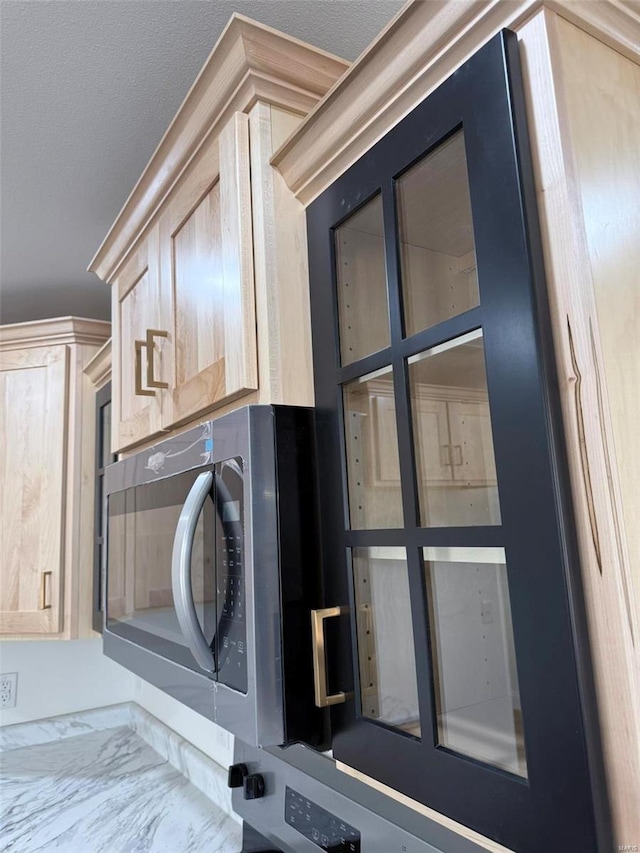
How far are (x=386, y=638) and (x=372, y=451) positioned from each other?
0.23m

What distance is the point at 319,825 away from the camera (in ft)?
2.92

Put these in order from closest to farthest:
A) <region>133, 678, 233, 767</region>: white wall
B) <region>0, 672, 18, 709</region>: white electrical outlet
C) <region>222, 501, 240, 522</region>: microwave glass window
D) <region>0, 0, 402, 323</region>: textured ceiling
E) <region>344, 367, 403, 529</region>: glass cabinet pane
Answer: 1. <region>344, 367, 403, 529</region>: glass cabinet pane
2. <region>222, 501, 240, 522</region>: microwave glass window
3. <region>0, 0, 402, 323</region>: textured ceiling
4. <region>133, 678, 233, 767</region>: white wall
5. <region>0, 672, 18, 709</region>: white electrical outlet

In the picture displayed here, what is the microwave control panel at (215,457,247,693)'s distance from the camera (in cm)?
79

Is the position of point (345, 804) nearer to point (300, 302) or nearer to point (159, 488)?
point (159, 488)

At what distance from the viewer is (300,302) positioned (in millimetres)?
882

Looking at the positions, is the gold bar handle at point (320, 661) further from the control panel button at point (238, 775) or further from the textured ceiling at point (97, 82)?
the textured ceiling at point (97, 82)

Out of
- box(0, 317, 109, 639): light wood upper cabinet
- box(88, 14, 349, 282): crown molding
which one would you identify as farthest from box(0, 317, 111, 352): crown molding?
box(88, 14, 349, 282): crown molding

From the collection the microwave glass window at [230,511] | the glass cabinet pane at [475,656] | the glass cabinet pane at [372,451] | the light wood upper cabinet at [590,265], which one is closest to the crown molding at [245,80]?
the light wood upper cabinet at [590,265]

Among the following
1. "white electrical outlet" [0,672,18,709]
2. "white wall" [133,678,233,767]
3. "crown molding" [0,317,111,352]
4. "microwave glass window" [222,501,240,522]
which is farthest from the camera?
"white electrical outlet" [0,672,18,709]

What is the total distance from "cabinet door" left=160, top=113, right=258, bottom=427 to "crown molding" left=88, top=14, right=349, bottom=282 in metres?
0.03

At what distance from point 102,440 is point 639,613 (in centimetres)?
177

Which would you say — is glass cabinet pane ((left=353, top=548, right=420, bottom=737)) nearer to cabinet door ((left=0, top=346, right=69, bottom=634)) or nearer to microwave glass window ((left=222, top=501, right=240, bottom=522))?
microwave glass window ((left=222, top=501, right=240, bottom=522))

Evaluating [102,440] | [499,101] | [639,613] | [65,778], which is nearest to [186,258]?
[499,101]

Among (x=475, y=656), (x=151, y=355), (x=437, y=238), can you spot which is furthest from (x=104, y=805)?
(x=437, y=238)
